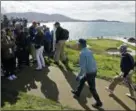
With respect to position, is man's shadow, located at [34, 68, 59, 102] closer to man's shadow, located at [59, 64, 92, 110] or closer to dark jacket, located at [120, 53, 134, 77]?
man's shadow, located at [59, 64, 92, 110]

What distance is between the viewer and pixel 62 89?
439 inches

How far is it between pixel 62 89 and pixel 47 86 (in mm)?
564

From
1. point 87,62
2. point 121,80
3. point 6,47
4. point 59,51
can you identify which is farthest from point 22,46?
point 87,62

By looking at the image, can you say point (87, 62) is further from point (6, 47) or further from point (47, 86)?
point (6, 47)

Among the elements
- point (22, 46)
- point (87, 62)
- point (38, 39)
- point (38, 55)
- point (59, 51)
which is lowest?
point (59, 51)

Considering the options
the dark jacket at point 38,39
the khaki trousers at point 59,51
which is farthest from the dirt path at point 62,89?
the khaki trousers at point 59,51

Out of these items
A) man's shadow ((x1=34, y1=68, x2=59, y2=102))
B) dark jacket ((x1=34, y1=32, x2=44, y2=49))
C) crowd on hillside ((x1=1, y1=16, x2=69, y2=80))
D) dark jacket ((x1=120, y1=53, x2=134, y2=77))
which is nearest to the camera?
dark jacket ((x1=120, y1=53, x2=134, y2=77))

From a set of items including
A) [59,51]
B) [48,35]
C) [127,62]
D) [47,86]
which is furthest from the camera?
[48,35]

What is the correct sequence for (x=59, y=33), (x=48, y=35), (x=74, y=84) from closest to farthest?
1. (x=74, y=84)
2. (x=59, y=33)
3. (x=48, y=35)

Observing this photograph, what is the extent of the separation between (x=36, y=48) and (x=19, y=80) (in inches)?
71.9

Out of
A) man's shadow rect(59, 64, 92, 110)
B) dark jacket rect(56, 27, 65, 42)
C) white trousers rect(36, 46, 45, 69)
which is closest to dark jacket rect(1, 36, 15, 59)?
white trousers rect(36, 46, 45, 69)

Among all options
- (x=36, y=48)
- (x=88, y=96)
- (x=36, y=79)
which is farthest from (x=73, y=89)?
(x=36, y=48)

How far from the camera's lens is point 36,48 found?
13.1m

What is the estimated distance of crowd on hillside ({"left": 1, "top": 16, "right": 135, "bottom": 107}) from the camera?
9.43 m
